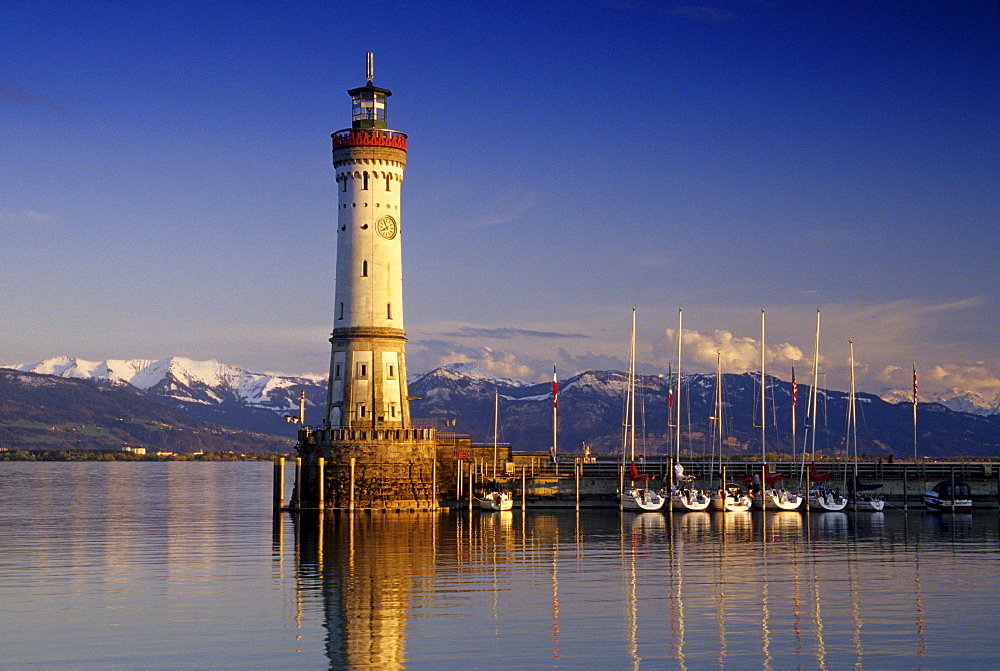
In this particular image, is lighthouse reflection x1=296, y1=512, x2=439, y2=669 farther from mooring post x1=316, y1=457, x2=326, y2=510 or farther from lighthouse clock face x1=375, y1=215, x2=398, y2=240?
lighthouse clock face x1=375, y1=215, x2=398, y2=240

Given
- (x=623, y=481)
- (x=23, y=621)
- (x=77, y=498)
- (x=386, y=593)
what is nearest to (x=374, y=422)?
(x=623, y=481)

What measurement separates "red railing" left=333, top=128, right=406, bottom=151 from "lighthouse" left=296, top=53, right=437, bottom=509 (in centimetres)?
7

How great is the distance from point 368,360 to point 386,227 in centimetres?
940

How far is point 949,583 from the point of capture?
48.0 metres

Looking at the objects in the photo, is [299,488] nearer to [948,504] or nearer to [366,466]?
[366,466]

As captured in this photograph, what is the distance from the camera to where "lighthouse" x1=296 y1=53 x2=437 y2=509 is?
279ft

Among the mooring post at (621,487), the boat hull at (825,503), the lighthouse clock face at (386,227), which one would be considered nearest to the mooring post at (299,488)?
the lighthouse clock face at (386,227)

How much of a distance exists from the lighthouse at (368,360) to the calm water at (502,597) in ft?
23.4

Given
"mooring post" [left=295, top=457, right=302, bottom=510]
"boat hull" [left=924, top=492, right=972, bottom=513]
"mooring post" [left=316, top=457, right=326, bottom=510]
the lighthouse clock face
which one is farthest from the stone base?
"boat hull" [left=924, top=492, right=972, bottom=513]

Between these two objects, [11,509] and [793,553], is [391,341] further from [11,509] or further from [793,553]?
[11,509]

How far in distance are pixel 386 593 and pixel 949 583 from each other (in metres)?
22.0

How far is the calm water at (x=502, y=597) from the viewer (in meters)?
33.1

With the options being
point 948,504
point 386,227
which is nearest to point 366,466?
point 386,227

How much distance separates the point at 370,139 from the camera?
86000mm
